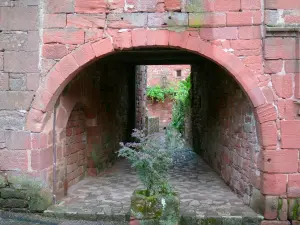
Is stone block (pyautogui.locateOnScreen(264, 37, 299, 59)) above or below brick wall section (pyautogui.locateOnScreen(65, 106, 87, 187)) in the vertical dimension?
above

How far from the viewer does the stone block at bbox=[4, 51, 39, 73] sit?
498 cm

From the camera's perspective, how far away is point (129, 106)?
11133 millimetres

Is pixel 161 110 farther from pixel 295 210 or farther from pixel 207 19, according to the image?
pixel 295 210

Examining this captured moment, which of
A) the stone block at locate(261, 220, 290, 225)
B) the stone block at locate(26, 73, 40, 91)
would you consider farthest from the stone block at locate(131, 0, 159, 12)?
the stone block at locate(261, 220, 290, 225)

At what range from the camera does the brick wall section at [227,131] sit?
17.3ft

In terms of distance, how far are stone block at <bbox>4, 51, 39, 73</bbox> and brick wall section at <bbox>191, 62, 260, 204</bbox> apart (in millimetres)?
3079

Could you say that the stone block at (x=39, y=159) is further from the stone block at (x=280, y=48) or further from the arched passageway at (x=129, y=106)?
the stone block at (x=280, y=48)

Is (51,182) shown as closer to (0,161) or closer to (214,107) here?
(0,161)

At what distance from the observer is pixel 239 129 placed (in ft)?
19.0

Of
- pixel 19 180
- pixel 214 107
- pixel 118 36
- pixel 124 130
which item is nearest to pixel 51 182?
pixel 19 180

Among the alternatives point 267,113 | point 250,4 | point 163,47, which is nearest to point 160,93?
point 163,47

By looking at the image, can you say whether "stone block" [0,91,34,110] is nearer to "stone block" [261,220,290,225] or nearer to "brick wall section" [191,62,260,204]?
"brick wall section" [191,62,260,204]

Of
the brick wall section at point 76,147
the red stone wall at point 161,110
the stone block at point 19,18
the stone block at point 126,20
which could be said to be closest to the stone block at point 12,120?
the stone block at point 19,18

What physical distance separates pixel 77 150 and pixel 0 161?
1913 millimetres
